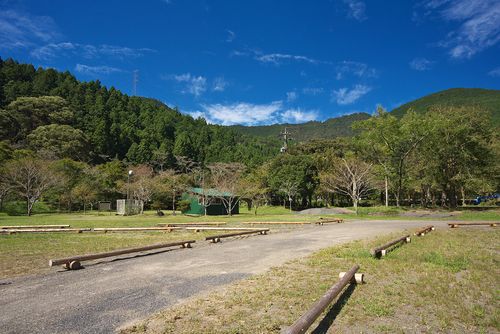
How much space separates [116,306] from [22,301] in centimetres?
170

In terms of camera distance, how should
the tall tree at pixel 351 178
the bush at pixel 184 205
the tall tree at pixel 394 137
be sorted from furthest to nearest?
the bush at pixel 184 205
the tall tree at pixel 351 178
the tall tree at pixel 394 137

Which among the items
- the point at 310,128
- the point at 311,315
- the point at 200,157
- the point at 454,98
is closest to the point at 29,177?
the point at 311,315

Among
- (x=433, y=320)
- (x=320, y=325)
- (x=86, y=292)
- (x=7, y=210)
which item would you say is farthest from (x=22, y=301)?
(x=7, y=210)

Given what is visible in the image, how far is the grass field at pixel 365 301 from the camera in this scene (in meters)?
4.33

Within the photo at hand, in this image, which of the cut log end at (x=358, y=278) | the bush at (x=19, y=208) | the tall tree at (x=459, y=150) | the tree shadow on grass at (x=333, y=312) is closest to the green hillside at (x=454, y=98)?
the tall tree at (x=459, y=150)

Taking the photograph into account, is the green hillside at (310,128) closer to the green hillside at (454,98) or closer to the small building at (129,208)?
the green hillside at (454,98)

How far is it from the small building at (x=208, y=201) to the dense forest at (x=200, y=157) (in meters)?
0.89

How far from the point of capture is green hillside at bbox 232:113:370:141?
513 ft

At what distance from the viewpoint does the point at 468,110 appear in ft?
126

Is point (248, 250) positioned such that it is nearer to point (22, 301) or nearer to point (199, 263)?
point (199, 263)

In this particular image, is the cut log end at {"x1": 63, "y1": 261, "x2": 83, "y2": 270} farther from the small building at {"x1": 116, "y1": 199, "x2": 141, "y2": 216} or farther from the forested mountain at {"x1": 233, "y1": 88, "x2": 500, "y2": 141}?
the forested mountain at {"x1": 233, "y1": 88, "x2": 500, "y2": 141}

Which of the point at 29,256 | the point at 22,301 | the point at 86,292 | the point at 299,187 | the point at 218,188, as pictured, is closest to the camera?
the point at 22,301

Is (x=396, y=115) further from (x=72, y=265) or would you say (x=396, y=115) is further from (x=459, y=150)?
(x=72, y=265)

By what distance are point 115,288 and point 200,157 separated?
78984 mm
